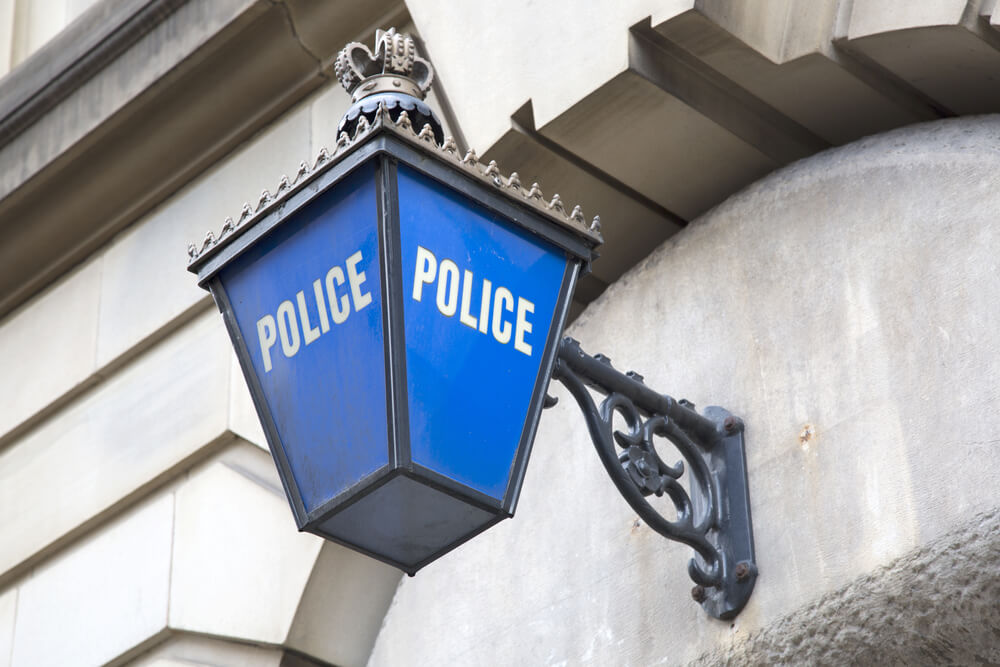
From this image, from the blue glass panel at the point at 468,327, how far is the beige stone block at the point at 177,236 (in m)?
1.82

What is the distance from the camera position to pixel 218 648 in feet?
13.8

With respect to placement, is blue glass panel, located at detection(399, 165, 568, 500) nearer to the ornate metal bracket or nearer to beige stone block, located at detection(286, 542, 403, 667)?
the ornate metal bracket

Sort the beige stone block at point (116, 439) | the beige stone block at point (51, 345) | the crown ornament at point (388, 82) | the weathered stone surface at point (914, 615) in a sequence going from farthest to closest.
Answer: the beige stone block at point (51, 345) → the beige stone block at point (116, 439) → the crown ornament at point (388, 82) → the weathered stone surface at point (914, 615)

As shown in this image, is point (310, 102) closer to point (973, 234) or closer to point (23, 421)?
point (23, 421)

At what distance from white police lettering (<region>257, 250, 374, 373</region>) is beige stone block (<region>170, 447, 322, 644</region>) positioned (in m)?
1.30

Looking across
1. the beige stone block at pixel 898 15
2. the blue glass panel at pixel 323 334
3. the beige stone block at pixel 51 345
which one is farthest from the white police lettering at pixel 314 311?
the beige stone block at pixel 51 345

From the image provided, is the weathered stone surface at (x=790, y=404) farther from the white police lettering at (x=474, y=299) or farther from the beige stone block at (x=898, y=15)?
the white police lettering at (x=474, y=299)

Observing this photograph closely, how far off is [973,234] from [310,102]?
6.89 feet

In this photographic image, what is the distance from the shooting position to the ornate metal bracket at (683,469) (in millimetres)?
3156

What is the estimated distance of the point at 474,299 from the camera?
2785 mm

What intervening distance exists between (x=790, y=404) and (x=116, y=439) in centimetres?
206

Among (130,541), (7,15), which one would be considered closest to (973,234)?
(130,541)

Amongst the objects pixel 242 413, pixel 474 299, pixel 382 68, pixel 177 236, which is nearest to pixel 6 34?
pixel 177 236

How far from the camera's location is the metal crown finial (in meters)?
3.07
